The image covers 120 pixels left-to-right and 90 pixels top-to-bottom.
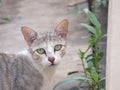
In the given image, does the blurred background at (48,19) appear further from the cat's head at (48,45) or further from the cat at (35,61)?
the cat's head at (48,45)

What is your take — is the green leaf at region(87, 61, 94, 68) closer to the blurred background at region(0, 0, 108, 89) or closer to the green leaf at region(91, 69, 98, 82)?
the green leaf at region(91, 69, 98, 82)

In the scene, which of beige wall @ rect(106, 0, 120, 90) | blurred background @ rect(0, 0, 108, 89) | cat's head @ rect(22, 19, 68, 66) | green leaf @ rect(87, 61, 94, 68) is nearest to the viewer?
beige wall @ rect(106, 0, 120, 90)

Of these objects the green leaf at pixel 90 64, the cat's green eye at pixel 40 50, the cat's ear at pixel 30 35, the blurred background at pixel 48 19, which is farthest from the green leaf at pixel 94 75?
the blurred background at pixel 48 19

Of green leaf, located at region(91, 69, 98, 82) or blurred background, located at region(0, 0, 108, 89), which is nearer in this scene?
green leaf, located at region(91, 69, 98, 82)

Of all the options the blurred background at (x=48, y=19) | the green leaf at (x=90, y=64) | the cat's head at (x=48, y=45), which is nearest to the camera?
the cat's head at (x=48, y=45)

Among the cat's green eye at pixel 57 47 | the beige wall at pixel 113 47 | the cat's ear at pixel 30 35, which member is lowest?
the cat's green eye at pixel 57 47

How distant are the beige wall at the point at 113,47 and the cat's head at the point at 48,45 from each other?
1.03m

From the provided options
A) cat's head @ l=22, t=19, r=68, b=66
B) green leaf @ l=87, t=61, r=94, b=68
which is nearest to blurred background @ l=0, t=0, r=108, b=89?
green leaf @ l=87, t=61, r=94, b=68

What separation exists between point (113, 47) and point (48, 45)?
115cm

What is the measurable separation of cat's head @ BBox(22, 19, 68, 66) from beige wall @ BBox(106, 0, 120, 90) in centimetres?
103

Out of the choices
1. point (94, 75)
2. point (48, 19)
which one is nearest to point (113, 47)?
point (94, 75)

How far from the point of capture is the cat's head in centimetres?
227

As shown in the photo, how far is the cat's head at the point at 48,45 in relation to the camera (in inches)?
89.5

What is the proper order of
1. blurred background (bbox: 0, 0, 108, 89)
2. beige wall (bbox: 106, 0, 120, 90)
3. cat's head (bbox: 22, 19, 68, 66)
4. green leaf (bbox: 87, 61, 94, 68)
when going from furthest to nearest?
blurred background (bbox: 0, 0, 108, 89) → green leaf (bbox: 87, 61, 94, 68) → cat's head (bbox: 22, 19, 68, 66) → beige wall (bbox: 106, 0, 120, 90)
